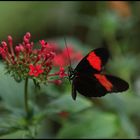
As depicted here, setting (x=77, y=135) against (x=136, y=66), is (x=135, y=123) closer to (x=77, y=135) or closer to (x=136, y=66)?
(x=136, y=66)

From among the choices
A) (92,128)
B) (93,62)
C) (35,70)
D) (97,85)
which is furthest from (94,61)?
(92,128)

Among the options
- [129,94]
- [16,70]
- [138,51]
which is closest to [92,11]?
[138,51]

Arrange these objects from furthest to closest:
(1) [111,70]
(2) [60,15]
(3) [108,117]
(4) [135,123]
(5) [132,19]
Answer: (2) [60,15] → (5) [132,19] → (1) [111,70] → (4) [135,123] → (3) [108,117]

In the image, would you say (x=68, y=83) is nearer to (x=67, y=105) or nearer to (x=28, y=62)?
(x=67, y=105)

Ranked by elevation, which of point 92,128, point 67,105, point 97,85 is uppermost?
point 97,85

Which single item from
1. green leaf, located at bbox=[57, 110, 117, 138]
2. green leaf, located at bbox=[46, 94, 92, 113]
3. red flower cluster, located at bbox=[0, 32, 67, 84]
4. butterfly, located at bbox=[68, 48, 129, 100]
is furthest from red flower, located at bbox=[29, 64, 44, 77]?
green leaf, located at bbox=[57, 110, 117, 138]

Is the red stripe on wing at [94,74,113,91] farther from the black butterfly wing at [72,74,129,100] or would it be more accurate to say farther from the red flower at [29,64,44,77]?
the red flower at [29,64,44,77]

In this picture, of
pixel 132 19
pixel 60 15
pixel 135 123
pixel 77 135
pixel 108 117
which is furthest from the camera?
pixel 60 15
